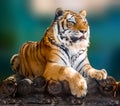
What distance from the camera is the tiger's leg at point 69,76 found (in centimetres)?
134

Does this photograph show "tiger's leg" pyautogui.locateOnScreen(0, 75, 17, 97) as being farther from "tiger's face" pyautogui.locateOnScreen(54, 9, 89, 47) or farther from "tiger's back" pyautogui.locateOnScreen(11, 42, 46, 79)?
"tiger's face" pyautogui.locateOnScreen(54, 9, 89, 47)

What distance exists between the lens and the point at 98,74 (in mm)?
1421

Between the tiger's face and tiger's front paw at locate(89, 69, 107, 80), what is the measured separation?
11 cm

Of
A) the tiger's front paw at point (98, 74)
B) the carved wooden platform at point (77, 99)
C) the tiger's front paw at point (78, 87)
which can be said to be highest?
the tiger's front paw at point (98, 74)

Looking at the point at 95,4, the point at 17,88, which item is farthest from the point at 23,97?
the point at 95,4

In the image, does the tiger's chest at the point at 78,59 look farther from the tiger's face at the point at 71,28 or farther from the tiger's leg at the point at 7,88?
the tiger's leg at the point at 7,88

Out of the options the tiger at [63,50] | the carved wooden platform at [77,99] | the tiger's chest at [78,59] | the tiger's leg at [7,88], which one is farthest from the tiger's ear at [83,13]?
the tiger's leg at [7,88]

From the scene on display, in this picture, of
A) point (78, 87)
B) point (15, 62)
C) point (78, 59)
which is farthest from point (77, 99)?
point (15, 62)

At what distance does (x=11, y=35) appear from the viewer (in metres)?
1.55

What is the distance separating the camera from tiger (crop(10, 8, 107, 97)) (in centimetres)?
144

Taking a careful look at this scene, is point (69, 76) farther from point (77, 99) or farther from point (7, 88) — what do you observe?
point (7, 88)

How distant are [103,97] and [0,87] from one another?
38 cm

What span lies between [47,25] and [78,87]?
12.9 inches

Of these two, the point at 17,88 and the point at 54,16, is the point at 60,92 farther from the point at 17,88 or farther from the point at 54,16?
the point at 54,16
